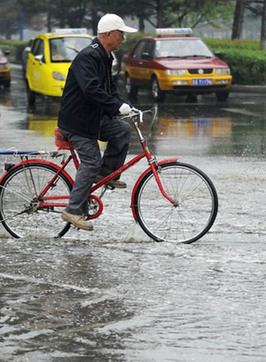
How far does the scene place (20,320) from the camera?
5.34 meters

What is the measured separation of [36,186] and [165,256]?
1.26 metres

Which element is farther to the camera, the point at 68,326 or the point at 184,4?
the point at 184,4

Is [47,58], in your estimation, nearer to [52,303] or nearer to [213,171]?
[213,171]

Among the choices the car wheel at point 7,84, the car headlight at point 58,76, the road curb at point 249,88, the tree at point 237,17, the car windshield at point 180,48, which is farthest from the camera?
the tree at point 237,17

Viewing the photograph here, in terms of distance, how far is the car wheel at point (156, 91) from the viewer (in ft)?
74.0

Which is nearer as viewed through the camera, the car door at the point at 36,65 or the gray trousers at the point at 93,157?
the gray trousers at the point at 93,157

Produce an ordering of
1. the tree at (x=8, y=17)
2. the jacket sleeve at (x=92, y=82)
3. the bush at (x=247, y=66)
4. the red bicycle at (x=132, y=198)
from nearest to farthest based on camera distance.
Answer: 1. the jacket sleeve at (x=92, y=82)
2. the red bicycle at (x=132, y=198)
3. the bush at (x=247, y=66)
4. the tree at (x=8, y=17)

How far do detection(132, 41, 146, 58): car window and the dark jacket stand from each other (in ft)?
56.5

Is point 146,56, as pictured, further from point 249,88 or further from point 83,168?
point 83,168

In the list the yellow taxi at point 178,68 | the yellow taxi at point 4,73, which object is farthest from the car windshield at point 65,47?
the yellow taxi at point 4,73

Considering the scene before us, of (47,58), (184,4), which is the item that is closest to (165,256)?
(47,58)

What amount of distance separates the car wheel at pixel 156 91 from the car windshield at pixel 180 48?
25.1 inches

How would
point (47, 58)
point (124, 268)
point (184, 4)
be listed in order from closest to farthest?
point (124, 268), point (47, 58), point (184, 4)

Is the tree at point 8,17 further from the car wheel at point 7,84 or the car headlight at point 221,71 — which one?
the car headlight at point 221,71
